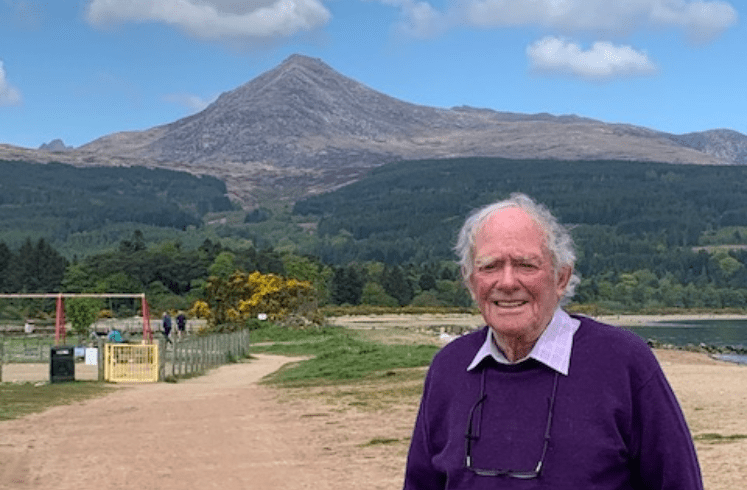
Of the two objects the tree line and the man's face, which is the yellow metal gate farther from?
the tree line

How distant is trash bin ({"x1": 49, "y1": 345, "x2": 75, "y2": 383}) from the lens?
1048 inches

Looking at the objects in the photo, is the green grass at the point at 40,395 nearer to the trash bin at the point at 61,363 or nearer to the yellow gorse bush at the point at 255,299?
the trash bin at the point at 61,363

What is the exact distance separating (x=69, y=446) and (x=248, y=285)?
1795 inches

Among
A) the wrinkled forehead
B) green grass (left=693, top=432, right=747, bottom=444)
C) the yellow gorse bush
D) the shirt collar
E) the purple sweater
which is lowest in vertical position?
green grass (left=693, top=432, right=747, bottom=444)

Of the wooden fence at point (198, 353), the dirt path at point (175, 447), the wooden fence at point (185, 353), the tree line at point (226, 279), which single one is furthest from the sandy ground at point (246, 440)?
the tree line at point (226, 279)

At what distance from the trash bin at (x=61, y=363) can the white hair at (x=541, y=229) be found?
2441 centimetres

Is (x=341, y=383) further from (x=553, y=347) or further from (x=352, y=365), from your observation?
(x=553, y=347)

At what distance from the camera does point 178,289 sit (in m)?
108

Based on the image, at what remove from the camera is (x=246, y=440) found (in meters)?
15.4

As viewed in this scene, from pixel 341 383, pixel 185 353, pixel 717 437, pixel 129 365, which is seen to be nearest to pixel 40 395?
pixel 129 365

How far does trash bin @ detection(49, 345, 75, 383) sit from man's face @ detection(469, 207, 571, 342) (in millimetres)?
24524

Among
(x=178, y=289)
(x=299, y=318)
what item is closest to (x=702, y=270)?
(x=178, y=289)

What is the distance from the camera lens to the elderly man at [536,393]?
2943 mm

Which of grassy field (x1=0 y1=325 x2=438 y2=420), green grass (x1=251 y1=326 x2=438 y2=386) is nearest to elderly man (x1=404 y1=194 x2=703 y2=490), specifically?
grassy field (x1=0 y1=325 x2=438 y2=420)
